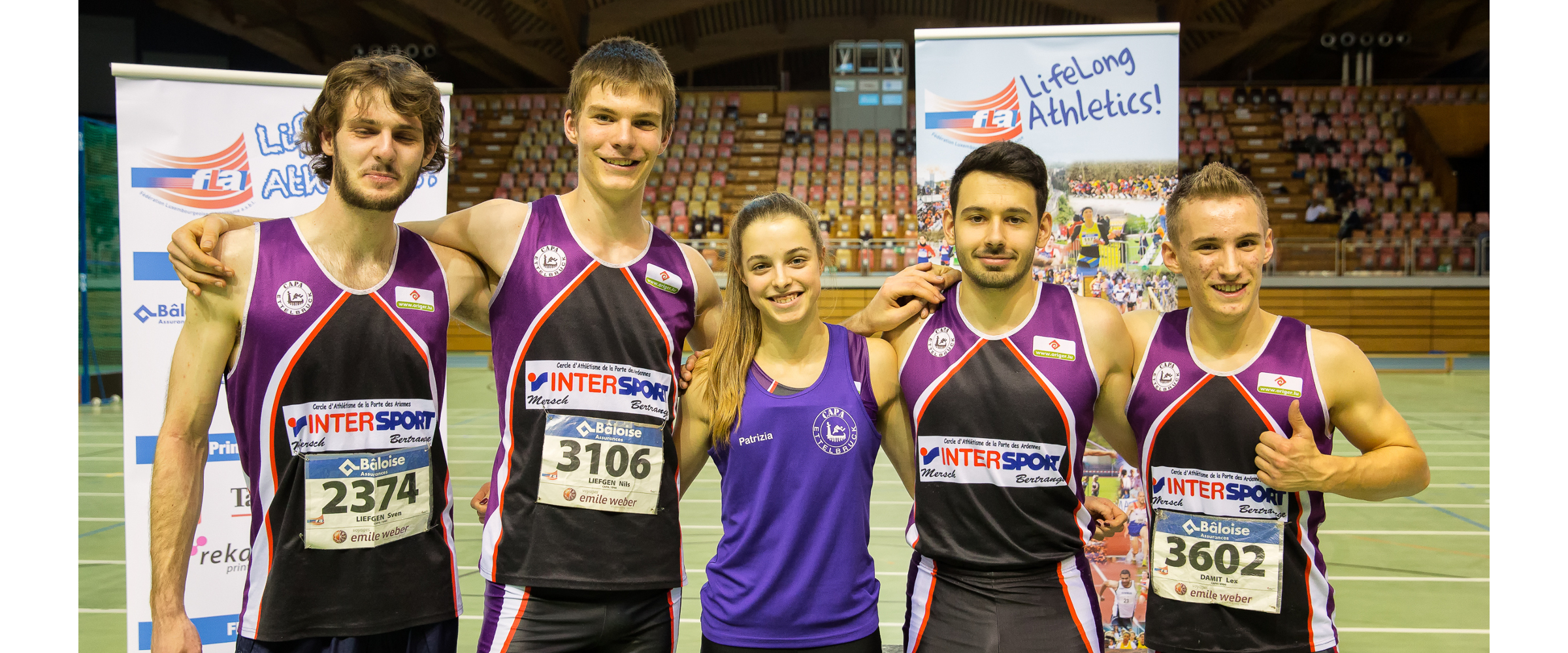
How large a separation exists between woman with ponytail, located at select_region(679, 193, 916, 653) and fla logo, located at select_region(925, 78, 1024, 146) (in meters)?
1.54

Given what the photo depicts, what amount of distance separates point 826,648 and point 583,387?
35.4 inches

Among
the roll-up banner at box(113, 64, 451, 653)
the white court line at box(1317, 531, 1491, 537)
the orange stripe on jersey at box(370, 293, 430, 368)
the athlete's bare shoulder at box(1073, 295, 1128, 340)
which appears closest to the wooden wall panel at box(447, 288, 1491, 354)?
the white court line at box(1317, 531, 1491, 537)

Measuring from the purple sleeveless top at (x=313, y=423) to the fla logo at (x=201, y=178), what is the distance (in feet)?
4.84

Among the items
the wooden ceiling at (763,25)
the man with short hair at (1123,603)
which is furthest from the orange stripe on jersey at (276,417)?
the wooden ceiling at (763,25)

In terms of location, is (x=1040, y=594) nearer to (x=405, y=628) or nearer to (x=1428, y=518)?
(x=405, y=628)

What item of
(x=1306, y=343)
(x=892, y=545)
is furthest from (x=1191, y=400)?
(x=892, y=545)

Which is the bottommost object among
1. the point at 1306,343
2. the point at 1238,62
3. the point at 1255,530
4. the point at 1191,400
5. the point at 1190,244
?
the point at 1255,530

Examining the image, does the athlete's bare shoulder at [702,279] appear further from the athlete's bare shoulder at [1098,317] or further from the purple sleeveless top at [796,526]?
the athlete's bare shoulder at [1098,317]

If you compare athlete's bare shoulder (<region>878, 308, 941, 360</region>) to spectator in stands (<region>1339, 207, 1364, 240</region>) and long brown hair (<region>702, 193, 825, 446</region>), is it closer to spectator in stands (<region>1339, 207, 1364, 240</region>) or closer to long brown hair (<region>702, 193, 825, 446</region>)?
long brown hair (<region>702, 193, 825, 446</region>)

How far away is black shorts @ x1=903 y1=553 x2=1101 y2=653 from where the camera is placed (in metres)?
2.27

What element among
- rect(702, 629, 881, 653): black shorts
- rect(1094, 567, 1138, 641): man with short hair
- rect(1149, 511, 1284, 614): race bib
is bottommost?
rect(1094, 567, 1138, 641): man with short hair

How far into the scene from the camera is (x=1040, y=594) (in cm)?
230

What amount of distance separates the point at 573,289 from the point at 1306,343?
6.47 feet

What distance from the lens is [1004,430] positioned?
2355 mm
